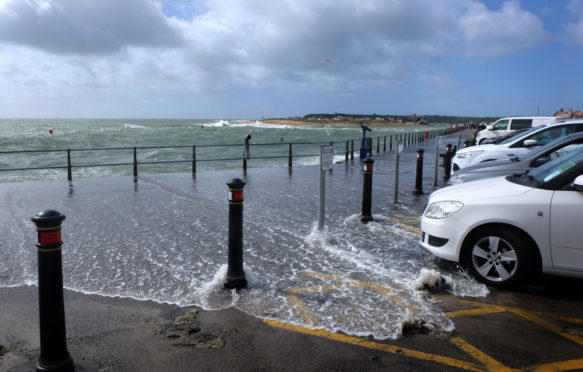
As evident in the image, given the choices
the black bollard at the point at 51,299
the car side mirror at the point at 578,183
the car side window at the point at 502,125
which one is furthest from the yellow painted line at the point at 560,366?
the car side window at the point at 502,125

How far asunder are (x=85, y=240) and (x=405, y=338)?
5.02m

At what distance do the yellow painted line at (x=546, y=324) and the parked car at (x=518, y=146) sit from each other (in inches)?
311

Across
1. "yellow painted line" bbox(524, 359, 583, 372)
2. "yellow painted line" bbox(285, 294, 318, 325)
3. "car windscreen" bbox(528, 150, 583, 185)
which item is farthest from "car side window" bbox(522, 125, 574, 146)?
"yellow painted line" bbox(285, 294, 318, 325)

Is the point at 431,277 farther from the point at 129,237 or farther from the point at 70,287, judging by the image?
the point at 129,237

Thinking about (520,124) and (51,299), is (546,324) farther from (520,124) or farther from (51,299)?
(520,124)

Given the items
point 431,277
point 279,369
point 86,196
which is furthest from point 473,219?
point 86,196

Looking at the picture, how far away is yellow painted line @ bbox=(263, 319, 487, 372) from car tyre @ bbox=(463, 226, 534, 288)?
1.67 meters

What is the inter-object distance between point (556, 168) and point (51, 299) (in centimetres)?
488

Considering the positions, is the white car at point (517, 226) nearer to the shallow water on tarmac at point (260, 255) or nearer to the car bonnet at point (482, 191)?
the car bonnet at point (482, 191)

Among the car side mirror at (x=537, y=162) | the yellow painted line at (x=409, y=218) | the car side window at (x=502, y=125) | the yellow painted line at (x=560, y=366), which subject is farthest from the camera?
the car side window at (x=502, y=125)

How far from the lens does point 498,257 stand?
4738mm

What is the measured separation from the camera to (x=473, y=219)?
192 inches

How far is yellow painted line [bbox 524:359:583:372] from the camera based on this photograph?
3.23m

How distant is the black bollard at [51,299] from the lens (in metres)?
3.00
